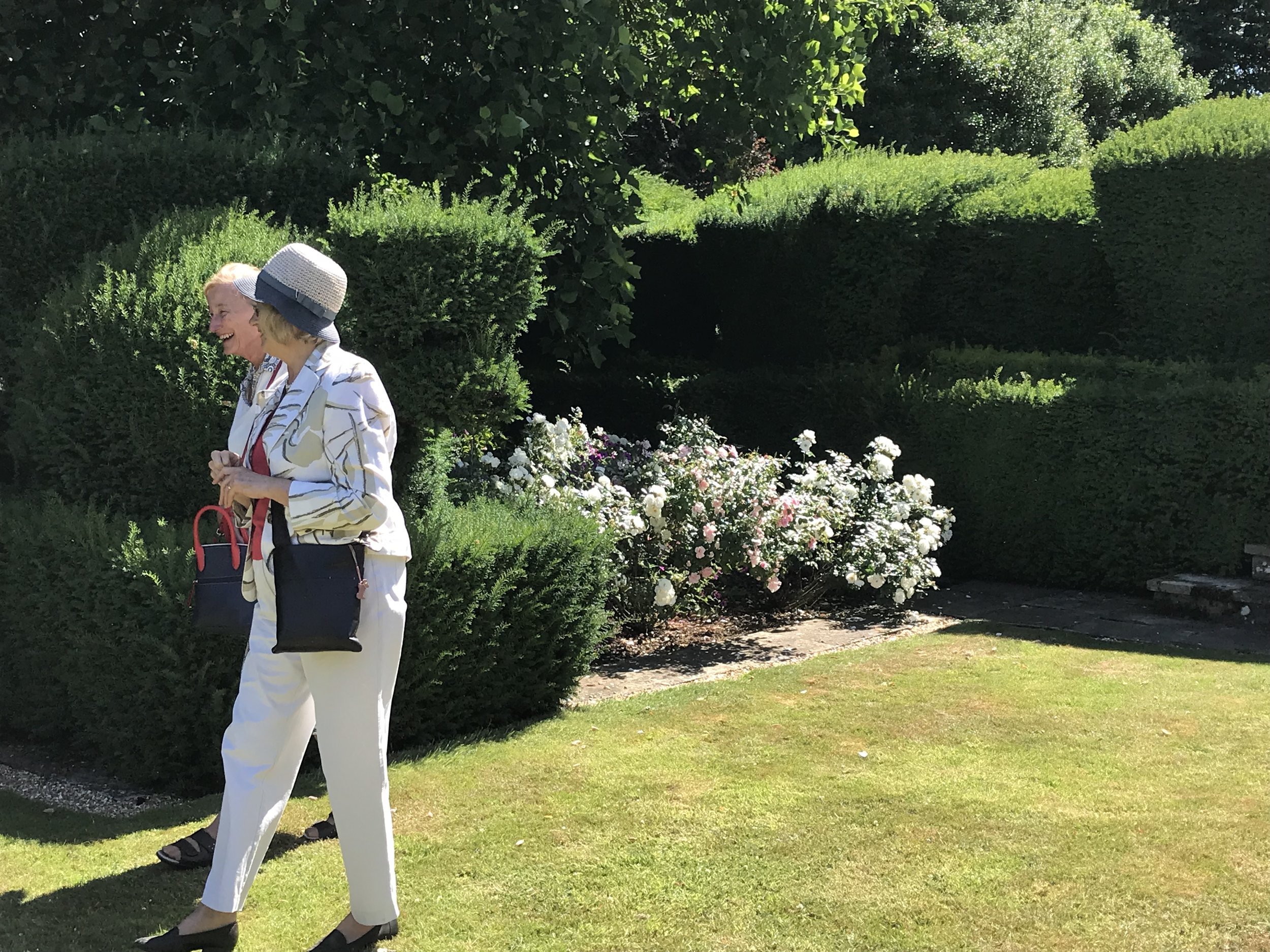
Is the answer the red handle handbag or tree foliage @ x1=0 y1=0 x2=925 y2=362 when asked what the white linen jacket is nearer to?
the red handle handbag

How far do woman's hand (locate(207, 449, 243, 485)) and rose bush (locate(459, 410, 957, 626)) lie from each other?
3.53m

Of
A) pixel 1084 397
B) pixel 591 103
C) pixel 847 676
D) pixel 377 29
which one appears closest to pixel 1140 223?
pixel 1084 397

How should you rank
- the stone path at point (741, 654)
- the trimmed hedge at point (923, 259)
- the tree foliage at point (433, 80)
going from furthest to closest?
the trimmed hedge at point (923, 259)
the tree foliage at point (433, 80)
the stone path at point (741, 654)

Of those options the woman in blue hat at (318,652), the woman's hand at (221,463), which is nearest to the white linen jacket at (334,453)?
the woman in blue hat at (318,652)

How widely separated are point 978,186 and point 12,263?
7847 millimetres

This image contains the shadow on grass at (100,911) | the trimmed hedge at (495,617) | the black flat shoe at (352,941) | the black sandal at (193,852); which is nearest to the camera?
the black flat shoe at (352,941)

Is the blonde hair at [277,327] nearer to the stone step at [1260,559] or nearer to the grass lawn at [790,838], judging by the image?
the grass lawn at [790,838]

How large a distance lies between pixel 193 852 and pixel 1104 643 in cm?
541

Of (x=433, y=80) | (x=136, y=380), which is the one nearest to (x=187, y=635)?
(x=136, y=380)

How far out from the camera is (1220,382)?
8.64 meters

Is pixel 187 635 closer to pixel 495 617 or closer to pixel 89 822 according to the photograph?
pixel 89 822

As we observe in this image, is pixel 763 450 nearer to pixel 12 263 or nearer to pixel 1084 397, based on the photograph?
pixel 1084 397

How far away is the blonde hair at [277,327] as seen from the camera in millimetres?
3611

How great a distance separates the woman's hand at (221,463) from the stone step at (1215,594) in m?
6.74
